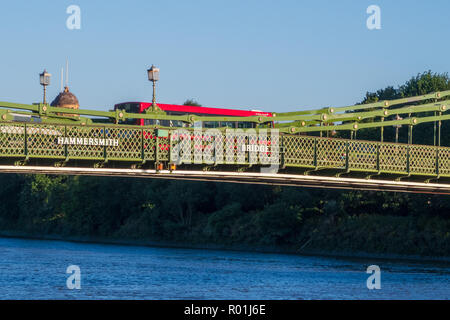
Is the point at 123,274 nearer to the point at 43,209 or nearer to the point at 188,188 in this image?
the point at 188,188

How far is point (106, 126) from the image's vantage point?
4100 cm

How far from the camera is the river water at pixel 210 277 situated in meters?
50.6

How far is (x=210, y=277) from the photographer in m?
60.5

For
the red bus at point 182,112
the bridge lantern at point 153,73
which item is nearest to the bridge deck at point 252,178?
the bridge lantern at point 153,73

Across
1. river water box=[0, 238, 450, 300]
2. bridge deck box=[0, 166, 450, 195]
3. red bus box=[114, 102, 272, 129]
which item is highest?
red bus box=[114, 102, 272, 129]

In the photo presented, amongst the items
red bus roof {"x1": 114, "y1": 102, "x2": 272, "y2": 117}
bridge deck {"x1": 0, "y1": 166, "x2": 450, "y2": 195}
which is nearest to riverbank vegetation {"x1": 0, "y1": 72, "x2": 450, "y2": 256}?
red bus roof {"x1": 114, "y1": 102, "x2": 272, "y2": 117}

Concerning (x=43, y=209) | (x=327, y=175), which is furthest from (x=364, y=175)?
(x=43, y=209)

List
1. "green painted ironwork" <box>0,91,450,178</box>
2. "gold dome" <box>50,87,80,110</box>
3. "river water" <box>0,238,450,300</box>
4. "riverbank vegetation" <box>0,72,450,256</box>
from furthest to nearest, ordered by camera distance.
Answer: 1. "gold dome" <box>50,87,80,110</box>
2. "riverbank vegetation" <box>0,72,450,256</box>
3. "river water" <box>0,238,450,300</box>
4. "green painted ironwork" <box>0,91,450,178</box>

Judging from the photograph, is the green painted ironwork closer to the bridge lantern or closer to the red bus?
the bridge lantern

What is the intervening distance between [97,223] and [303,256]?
142ft

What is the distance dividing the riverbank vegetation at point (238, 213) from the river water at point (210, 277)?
192 inches

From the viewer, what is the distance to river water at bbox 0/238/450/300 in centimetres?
5059

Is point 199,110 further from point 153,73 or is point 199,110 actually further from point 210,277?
point 153,73

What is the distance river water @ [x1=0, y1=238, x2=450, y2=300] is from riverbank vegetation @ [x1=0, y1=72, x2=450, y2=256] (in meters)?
4.88
